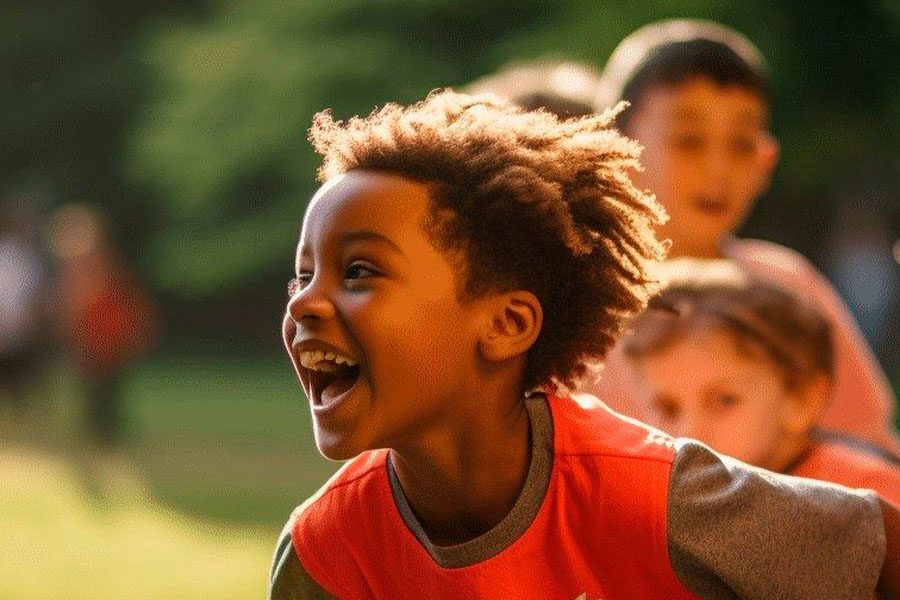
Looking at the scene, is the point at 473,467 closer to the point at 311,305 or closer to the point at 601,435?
the point at 601,435

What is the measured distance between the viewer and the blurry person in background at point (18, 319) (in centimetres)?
1227

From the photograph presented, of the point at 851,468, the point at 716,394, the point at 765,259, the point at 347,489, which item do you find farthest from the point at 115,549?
the point at 347,489

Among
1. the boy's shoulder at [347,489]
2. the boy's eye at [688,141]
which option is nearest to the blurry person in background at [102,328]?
the boy's eye at [688,141]

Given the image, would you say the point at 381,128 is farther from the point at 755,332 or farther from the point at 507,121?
the point at 755,332

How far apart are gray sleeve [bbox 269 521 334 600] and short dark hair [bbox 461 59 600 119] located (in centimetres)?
165

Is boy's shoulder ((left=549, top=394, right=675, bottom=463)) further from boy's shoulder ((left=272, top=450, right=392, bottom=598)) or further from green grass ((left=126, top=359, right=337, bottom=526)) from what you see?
green grass ((left=126, top=359, right=337, bottom=526))

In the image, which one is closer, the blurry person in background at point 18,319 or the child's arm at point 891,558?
the child's arm at point 891,558

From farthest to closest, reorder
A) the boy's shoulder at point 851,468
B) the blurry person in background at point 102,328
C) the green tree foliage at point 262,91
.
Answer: the green tree foliage at point 262,91
the blurry person in background at point 102,328
the boy's shoulder at point 851,468

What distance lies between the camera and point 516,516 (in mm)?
2850

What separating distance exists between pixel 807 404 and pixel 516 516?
1.60 metres

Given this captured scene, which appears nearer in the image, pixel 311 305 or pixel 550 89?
pixel 311 305

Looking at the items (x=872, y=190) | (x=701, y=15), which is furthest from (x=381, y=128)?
(x=872, y=190)

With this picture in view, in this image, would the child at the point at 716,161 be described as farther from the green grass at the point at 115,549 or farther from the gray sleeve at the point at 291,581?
the green grass at the point at 115,549

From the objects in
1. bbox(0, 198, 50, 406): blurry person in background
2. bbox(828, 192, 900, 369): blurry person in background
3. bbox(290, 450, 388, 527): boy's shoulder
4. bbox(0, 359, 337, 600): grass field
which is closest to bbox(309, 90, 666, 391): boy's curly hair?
bbox(290, 450, 388, 527): boy's shoulder
